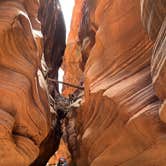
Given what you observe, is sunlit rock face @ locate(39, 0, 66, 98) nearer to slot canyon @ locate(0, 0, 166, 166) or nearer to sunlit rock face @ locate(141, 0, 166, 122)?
slot canyon @ locate(0, 0, 166, 166)

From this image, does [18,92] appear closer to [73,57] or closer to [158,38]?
[158,38]

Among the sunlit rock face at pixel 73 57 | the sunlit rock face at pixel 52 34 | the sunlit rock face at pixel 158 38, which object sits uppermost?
the sunlit rock face at pixel 158 38

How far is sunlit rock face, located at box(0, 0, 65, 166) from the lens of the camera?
3822 millimetres

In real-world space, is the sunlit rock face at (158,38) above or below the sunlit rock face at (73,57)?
above

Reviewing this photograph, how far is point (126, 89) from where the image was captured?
400cm

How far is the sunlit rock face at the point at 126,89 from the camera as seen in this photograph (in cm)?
341

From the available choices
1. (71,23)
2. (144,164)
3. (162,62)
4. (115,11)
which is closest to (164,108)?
(162,62)

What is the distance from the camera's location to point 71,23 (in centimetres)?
1079

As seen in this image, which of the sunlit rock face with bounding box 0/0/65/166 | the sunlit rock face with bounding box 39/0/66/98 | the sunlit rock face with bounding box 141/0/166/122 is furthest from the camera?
the sunlit rock face with bounding box 39/0/66/98

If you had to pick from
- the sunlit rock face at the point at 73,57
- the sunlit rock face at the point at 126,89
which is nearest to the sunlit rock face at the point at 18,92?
the sunlit rock face at the point at 126,89

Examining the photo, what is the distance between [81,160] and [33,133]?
1376mm

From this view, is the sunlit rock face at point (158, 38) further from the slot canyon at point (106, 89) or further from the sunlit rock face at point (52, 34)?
the sunlit rock face at point (52, 34)

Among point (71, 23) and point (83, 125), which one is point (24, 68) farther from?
point (71, 23)

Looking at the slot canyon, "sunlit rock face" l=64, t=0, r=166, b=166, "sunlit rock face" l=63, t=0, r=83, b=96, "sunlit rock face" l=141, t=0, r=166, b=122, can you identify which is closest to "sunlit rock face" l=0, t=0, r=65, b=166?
the slot canyon
